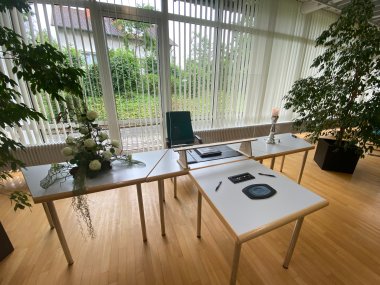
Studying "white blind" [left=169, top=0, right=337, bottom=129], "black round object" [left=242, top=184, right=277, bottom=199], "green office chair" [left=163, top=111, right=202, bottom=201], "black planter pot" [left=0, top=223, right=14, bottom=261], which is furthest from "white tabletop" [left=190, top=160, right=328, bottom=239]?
"white blind" [left=169, top=0, right=337, bottom=129]

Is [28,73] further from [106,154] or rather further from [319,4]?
[319,4]

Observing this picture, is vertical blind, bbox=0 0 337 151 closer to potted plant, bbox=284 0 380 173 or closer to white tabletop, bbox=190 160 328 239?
potted plant, bbox=284 0 380 173

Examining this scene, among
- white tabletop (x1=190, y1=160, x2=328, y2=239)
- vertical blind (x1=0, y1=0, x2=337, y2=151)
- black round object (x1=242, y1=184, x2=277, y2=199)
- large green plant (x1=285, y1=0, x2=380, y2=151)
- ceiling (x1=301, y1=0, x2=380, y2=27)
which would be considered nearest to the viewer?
white tabletop (x1=190, y1=160, x2=328, y2=239)

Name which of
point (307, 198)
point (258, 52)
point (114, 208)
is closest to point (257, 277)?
point (307, 198)

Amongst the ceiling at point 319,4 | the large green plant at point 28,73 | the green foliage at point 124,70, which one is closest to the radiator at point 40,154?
the green foliage at point 124,70

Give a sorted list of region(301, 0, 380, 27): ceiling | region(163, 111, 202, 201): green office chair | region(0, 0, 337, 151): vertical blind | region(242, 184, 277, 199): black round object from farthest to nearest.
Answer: region(301, 0, 380, 27): ceiling → region(163, 111, 202, 201): green office chair → region(0, 0, 337, 151): vertical blind → region(242, 184, 277, 199): black round object

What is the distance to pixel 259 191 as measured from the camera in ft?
3.78

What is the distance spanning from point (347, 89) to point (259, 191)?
233 cm

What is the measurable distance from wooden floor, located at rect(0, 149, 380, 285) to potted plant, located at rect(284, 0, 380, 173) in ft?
2.92

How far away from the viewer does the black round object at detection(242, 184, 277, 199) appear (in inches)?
43.5

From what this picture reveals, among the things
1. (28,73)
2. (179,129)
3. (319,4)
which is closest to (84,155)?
(28,73)

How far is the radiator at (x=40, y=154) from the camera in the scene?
8.45 ft

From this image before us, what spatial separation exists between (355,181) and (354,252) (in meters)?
1.60

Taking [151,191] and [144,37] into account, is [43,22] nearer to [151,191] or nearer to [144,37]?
[144,37]
